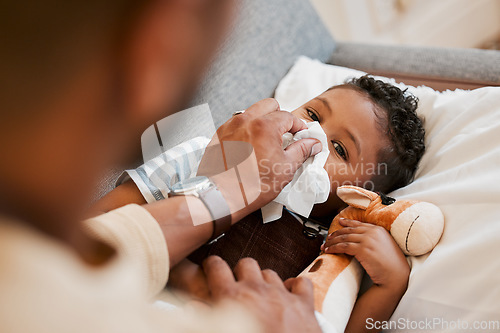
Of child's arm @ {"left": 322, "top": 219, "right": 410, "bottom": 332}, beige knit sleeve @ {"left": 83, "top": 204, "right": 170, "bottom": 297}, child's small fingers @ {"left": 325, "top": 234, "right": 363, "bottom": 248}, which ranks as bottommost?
child's arm @ {"left": 322, "top": 219, "right": 410, "bottom": 332}

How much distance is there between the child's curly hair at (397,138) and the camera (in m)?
0.91

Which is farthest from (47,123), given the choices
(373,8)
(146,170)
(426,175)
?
(373,8)

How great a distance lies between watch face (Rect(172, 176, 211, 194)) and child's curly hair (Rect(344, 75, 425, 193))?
0.48 metres

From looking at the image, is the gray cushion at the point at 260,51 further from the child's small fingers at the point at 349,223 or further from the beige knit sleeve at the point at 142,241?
the beige knit sleeve at the point at 142,241

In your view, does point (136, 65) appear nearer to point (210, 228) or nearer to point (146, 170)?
point (210, 228)

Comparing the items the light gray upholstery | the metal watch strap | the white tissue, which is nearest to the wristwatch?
the metal watch strap

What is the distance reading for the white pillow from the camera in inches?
23.5

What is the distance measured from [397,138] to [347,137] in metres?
0.14

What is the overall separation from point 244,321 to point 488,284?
396 millimetres

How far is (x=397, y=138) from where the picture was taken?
912 millimetres

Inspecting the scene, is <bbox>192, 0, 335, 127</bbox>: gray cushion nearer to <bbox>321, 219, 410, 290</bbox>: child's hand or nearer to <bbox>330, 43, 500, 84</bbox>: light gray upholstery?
<bbox>330, 43, 500, 84</bbox>: light gray upholstery

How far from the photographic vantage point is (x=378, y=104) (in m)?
0.93

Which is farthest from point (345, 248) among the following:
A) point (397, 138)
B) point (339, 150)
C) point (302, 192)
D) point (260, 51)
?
point (260, 51)

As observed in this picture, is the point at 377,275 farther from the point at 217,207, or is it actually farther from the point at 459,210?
the point at 217,207
